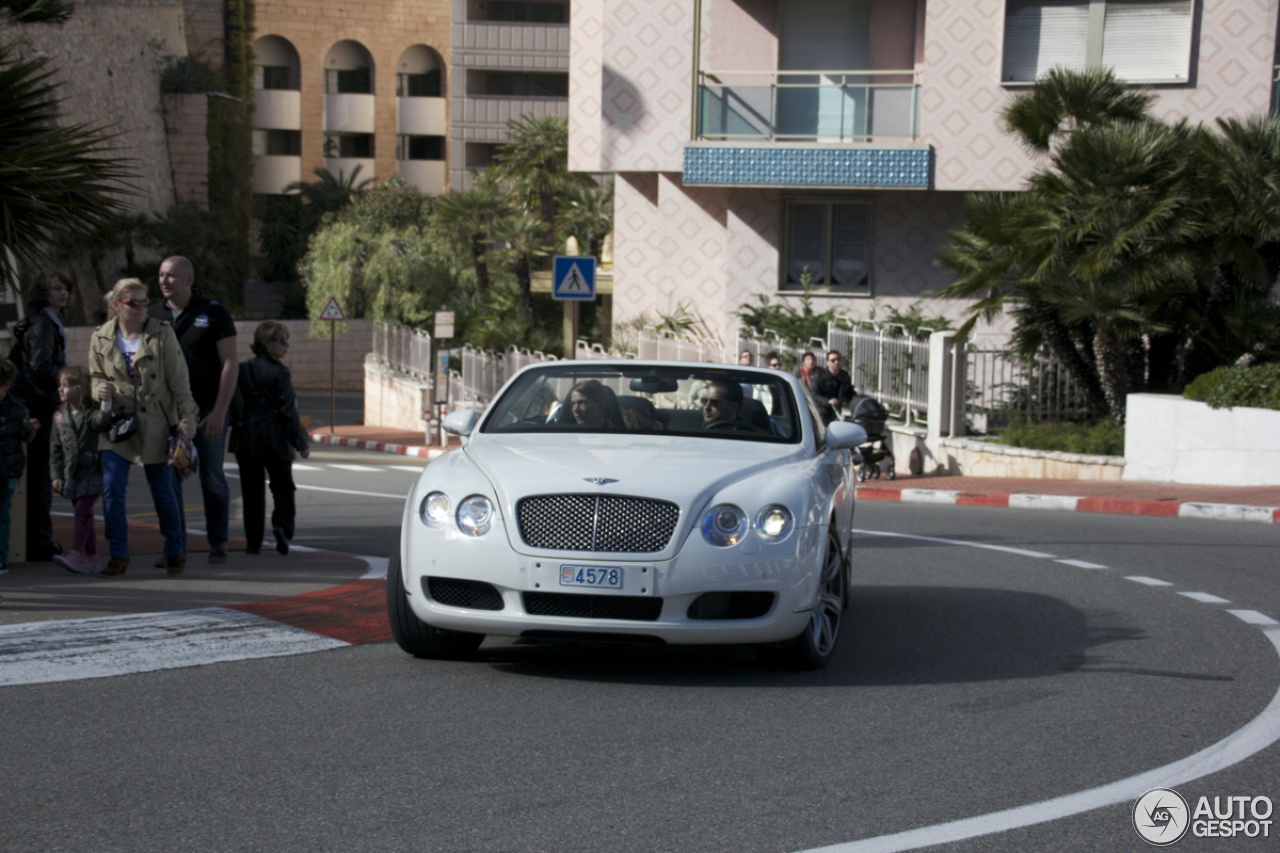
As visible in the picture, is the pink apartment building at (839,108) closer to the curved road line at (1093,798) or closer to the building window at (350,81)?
the curved road line at (1093,798)

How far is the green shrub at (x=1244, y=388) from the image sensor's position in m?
16.8

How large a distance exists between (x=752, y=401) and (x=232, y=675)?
10.1 ft

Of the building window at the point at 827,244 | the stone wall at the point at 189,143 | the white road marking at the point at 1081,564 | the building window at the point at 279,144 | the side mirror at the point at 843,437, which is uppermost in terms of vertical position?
the building window at the point at 279,144

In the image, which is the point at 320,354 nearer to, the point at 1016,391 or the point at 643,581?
the point at 1016,391

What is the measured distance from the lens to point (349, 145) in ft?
225

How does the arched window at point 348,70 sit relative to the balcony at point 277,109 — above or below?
above

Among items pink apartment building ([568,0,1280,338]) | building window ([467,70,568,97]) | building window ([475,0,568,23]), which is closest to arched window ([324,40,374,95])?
building window ([467,70,568,97])

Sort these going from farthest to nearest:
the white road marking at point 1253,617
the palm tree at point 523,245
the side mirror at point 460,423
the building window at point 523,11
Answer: the building window at point 523,11 < the palm tree at point 523,245 < the white road marking at point 1253,617 < the side mirror at point 460,423

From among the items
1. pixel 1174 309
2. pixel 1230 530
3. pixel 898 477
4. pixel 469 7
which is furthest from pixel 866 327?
pixel 469 7

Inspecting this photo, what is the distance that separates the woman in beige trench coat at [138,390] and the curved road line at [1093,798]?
5432mm

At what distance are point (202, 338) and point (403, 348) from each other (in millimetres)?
29702

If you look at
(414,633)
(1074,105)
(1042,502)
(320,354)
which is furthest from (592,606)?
(320,354)

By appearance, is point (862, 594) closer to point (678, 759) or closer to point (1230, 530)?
point (678, 759)

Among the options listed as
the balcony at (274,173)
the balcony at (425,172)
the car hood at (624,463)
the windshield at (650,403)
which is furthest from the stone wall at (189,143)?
the car hood at (624,463)
